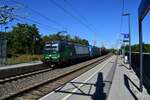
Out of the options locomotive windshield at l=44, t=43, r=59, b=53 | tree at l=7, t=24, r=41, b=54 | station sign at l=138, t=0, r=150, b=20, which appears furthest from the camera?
tree at l=7, t=24, r=41, b=54

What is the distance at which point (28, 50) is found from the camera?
8675 centimetres

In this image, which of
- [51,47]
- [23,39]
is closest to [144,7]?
[51,47]

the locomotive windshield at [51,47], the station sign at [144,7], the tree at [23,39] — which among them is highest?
the tree at [23,39]

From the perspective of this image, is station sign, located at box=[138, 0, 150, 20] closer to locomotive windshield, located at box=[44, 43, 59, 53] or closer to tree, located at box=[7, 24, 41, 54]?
locomotive windshield, located at box=[44, 43, 59, 53]

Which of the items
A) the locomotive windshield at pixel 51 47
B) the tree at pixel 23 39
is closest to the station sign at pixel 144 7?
the locomotive windshield at pixel 51 47

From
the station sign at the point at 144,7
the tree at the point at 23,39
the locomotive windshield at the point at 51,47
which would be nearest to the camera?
the station sign at the point at 144,7

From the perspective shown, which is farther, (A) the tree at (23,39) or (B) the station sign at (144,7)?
(A) the tree at (23,39)

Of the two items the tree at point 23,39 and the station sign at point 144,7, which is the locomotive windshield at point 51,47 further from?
the tree at point 23,39

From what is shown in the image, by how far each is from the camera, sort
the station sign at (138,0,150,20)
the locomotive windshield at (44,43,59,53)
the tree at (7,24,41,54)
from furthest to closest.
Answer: the tree at (7,24,41,54), the locomotive windshield at (44,43,59,53), the station sign at (138,0,150,20)

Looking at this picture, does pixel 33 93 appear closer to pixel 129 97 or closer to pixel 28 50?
pixel 129 97

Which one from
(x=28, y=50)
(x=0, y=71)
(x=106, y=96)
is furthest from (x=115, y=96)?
(x=28, y=50)

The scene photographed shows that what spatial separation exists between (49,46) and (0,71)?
12.5m

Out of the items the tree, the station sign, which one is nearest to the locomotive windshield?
the station sign

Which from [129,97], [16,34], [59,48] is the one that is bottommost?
[129,97]
